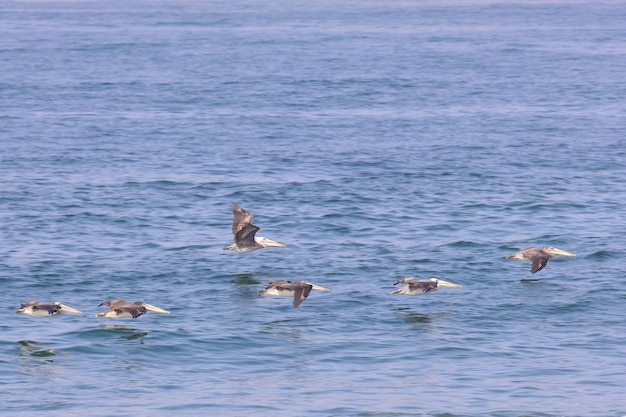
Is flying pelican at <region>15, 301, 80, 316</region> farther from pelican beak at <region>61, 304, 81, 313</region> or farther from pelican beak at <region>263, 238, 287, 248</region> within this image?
pelican beak at <region>263, 238, 287, 248</region>

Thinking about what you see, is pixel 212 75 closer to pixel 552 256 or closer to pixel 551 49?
pixel 551 49

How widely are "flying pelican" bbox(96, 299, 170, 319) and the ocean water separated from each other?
400 millimetres

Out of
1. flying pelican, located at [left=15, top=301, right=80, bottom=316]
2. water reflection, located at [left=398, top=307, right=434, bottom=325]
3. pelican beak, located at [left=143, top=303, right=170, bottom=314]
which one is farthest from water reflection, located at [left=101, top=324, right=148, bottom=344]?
water reflection, located at [left=398, top=307, right=434, bottom=325]

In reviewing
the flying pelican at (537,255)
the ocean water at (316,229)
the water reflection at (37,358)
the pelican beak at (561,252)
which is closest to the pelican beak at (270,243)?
the ocean water at (316,229)

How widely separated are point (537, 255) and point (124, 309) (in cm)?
1088

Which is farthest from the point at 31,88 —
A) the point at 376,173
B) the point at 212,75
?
the point at 376,173

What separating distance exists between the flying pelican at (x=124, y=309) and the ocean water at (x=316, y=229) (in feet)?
1.31

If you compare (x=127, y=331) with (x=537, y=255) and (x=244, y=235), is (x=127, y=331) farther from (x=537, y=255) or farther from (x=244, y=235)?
(x=537, y=255)

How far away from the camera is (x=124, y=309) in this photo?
2664 cm

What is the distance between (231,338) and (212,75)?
4531 cm

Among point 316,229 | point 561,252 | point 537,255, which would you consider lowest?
point 316,229

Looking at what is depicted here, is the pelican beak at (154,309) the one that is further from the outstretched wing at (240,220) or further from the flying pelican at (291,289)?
the outstretched wing at (240,220)

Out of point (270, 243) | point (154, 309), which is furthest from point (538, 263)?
point (154, 309)

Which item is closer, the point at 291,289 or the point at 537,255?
the point at 291,289
